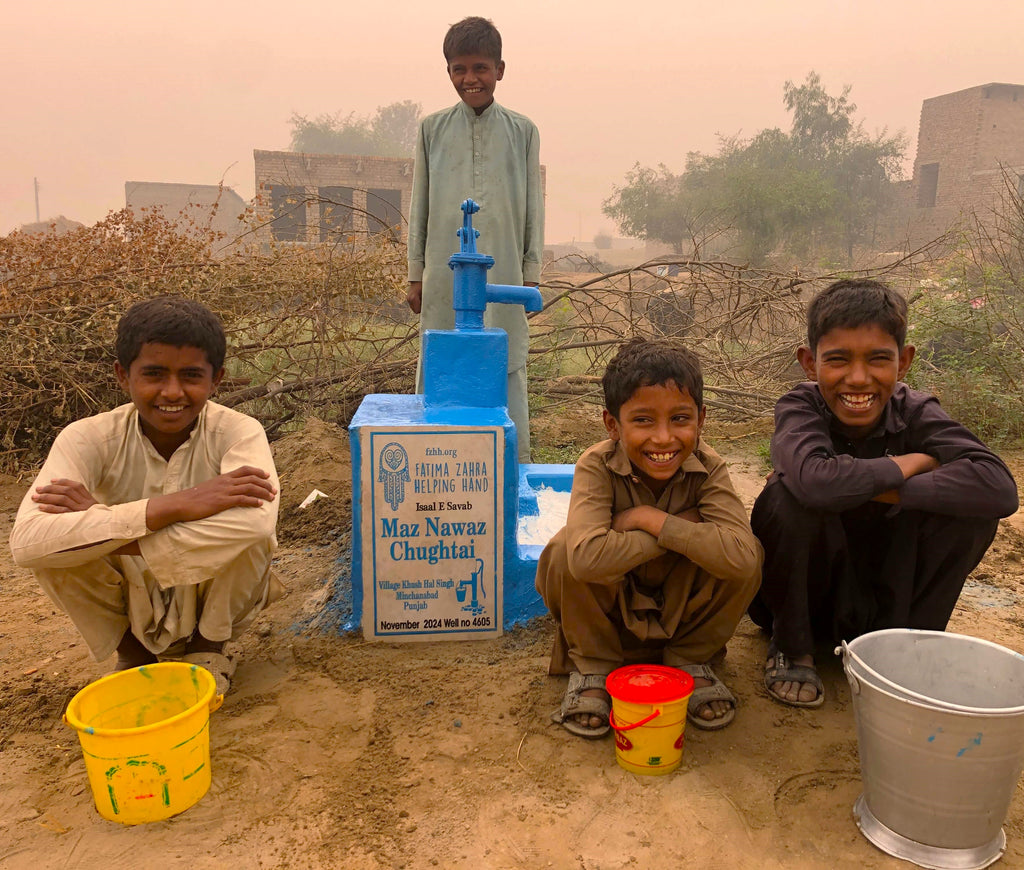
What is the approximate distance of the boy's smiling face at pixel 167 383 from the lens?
72.7 inches

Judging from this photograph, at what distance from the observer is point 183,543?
1715 millimetres

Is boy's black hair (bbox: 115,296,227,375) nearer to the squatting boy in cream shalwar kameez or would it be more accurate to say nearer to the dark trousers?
the squatting boy in cream shalwar kameez

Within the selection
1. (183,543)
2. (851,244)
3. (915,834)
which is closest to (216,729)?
(183,543)

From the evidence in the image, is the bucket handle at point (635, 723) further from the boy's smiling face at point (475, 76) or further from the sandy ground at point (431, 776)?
the boy's smiling face at point (475, 76)

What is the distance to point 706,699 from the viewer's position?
1.82 metres

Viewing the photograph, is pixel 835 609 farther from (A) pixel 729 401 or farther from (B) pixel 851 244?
(B) pixel 851 244

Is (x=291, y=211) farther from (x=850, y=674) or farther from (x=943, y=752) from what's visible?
(x=943, y=752)

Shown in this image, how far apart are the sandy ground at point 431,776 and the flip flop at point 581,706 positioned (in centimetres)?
4

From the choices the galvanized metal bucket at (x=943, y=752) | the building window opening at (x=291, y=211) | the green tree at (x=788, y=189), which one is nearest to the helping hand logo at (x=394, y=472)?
the galvanized metal bucket at (x=943, y=752)

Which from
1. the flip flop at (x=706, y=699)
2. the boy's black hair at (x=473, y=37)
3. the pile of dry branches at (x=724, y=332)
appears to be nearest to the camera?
the flip flop at (x=706, y=699)

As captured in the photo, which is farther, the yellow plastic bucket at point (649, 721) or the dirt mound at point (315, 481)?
the dirt mound at point (315, 481)

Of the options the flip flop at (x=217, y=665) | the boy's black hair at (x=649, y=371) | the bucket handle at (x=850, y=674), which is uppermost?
the boy's black hair at (x=649, y=371)

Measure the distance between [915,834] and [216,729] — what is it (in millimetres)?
1486

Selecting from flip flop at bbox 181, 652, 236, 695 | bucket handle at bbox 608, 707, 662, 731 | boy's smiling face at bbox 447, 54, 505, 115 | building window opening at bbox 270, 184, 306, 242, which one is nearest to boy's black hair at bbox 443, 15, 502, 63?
boy's smiling face at bbox 447, 54, 505, 115
